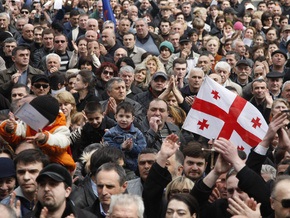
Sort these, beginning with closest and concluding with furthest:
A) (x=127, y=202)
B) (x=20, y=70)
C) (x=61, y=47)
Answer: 1. (x=127, y=202)
2. (x=20, y=70)
3. (x=61, y=47)

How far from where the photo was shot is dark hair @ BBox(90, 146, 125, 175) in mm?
9219

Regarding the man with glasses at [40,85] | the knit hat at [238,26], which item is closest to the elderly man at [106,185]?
the man with glasses at [40,85]

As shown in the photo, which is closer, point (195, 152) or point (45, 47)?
point (195, 152)

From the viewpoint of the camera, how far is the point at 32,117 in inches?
376

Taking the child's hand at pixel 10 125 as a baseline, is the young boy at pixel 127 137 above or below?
below

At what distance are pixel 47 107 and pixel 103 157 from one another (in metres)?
0.82

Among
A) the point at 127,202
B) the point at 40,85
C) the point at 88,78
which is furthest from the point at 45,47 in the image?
the point at 127,202

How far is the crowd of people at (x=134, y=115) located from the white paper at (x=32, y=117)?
2cm

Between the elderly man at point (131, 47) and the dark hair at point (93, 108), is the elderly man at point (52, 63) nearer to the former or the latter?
the elderly man at point (131, 47)

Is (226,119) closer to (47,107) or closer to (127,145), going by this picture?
(127,145)

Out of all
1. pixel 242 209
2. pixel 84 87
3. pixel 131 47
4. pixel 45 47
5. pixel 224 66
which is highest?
pixel 242 209

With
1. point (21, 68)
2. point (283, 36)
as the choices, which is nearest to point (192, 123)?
point (21, 68)

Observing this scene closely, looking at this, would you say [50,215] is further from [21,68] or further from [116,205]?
[21,68]

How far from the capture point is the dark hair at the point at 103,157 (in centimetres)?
922
